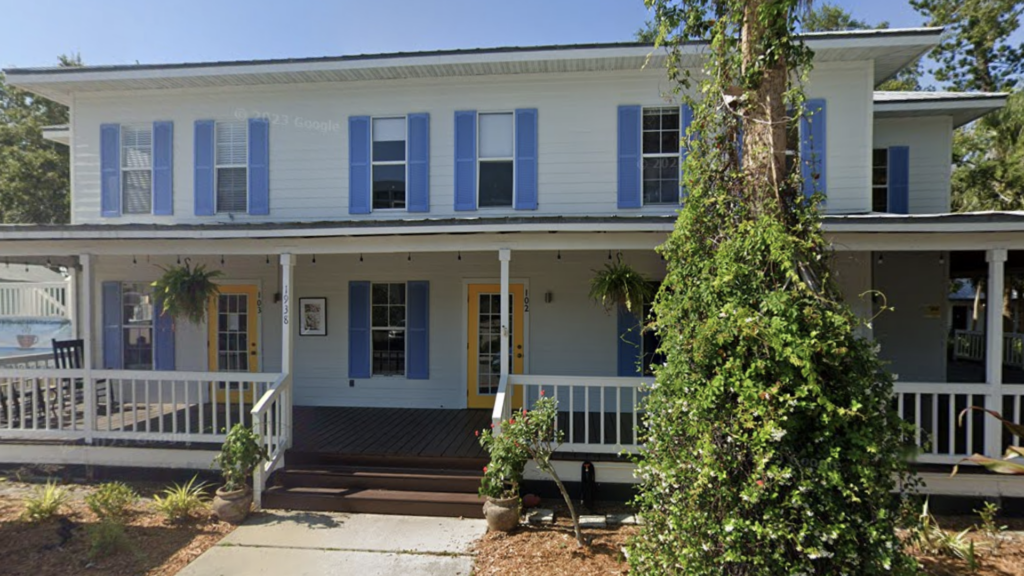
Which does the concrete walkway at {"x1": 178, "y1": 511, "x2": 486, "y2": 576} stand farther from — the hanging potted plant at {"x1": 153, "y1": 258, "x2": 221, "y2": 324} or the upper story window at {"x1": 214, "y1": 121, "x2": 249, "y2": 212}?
the upper story window at {"x1": 214, "y1": 121, "x2": 249, "y2": 212}

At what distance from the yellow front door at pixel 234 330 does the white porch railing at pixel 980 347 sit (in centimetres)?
1614

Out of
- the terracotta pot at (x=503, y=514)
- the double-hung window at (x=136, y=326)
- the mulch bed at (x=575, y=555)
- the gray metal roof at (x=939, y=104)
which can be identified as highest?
the gray metal roof at (x=939, y=104)

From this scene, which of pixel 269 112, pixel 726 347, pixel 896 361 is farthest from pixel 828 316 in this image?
pixel 269 112

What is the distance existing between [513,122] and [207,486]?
6402mm

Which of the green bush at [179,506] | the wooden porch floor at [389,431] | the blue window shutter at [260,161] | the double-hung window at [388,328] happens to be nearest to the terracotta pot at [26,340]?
the blue window shutter at [260,161]

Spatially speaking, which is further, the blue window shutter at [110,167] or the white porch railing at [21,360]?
the blue window shutter at [110,167]

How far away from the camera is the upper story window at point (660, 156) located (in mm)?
7773

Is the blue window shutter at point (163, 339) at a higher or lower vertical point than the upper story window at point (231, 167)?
lower

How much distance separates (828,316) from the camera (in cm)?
291

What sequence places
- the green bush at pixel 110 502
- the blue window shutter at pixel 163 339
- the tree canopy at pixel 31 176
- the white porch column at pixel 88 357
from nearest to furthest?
1. the green bush at pixel 110 502
2. the white porch column at pixel 88 357
3. the blue window shutter at pixel 163 339
4. the tree canopy at pixel 31 176

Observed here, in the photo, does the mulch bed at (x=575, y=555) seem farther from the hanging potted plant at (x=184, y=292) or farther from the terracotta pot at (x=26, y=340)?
the terracotta pot at (x=26, y=340)

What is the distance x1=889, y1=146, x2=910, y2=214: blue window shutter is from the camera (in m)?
8.48

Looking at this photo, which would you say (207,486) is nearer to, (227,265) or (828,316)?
(227,265)

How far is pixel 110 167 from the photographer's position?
857 cm
